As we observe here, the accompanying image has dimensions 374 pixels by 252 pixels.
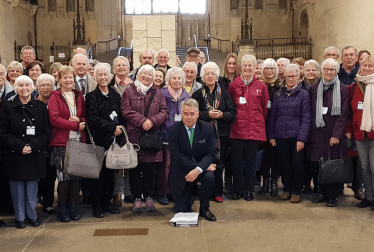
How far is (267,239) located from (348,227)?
3.24ft

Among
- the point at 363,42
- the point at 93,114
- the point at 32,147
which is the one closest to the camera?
the point at 32,147

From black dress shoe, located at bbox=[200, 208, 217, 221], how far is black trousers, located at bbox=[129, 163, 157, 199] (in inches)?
28.5

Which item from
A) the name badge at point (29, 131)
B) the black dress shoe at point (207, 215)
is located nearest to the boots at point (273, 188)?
the black dress shoe at point (207, 215)

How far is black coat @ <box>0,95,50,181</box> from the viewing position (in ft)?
15.3

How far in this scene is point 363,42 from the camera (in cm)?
1330

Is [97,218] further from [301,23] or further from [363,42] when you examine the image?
[301,23]

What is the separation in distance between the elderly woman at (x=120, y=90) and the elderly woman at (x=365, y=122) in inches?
111


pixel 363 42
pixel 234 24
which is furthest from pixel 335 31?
pixel 234 24

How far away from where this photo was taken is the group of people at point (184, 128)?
4844 millimetres

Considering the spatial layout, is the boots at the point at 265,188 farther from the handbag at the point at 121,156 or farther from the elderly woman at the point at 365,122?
the handbag at the point at 121,156

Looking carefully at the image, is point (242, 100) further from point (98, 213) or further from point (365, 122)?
point (98, 213)

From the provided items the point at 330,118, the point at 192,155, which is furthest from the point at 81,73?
the point at 330,118

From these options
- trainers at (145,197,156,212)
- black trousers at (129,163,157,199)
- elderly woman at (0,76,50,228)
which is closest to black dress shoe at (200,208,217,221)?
trainers at (145,197,156,212)

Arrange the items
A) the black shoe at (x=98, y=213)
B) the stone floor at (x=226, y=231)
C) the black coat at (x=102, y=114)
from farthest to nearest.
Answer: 1. the black shoe at (x=98, y=213)
2. the black coat at (x=102, y=114)
3. the stone floor at (x=226, y=231)
